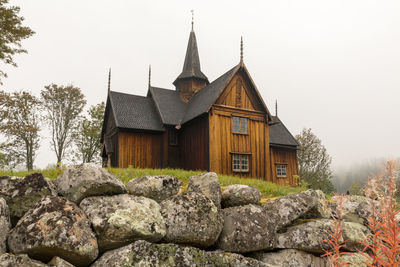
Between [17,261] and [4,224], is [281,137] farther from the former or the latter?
[17,261]

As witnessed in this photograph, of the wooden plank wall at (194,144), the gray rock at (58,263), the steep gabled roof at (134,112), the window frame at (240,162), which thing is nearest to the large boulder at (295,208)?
the gray rock at (58,263)

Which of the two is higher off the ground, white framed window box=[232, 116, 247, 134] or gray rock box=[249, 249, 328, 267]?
white framed window box=[232, 116, 247, 134]

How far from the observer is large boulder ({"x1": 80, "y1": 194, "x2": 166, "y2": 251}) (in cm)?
446

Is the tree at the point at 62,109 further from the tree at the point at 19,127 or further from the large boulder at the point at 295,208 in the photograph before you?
the large boulder at the point at 295,208

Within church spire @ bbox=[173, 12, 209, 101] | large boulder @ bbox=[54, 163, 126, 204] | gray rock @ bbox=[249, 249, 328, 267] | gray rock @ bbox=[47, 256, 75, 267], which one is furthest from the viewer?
church spire @ bbox=[173, 12, 209, 101]

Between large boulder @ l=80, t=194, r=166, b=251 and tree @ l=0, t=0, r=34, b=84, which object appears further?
tree @ l=0, t=0, r=34, b=84

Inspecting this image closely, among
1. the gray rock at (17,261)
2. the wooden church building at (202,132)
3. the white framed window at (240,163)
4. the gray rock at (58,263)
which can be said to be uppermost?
the wooden church building at (202,132)

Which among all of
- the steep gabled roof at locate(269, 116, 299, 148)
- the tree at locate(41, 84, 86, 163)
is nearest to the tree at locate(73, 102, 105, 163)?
the tree at locate(41, 84, 86, 163)

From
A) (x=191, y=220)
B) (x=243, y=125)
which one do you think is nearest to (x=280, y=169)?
(x=243, y=125)

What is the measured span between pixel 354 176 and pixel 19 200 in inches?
8491

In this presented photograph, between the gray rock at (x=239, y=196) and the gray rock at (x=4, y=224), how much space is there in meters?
4.24

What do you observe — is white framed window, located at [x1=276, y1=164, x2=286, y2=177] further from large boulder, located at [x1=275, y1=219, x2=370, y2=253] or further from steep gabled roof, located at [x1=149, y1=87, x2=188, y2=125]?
large boulder, located at [x1=275, y1=219, x2=370, y2=253]

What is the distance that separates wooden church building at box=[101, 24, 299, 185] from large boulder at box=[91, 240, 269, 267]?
40.4ft

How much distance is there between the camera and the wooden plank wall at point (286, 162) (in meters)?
24.6
